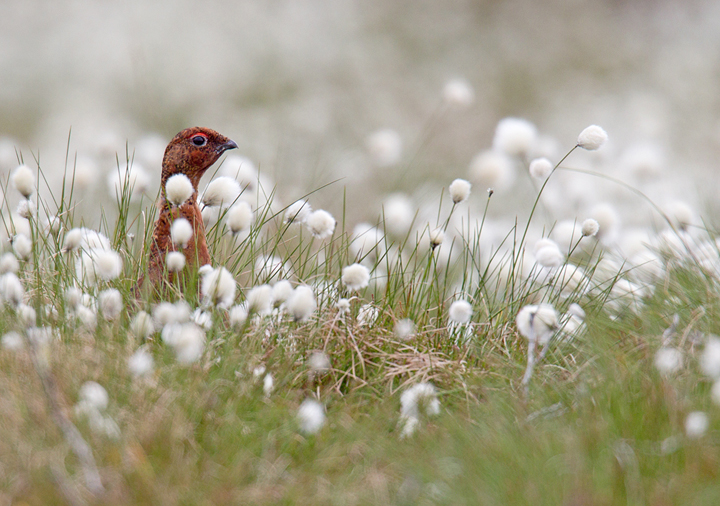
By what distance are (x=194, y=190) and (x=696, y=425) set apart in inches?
102

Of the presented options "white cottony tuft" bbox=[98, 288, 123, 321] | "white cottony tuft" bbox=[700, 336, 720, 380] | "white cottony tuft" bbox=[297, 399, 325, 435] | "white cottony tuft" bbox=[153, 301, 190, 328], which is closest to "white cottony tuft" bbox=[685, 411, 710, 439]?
"white cottony tuft" bbox=[700, 336, 720, 380]

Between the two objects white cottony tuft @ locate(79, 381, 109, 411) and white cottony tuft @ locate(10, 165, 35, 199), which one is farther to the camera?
white cottony tuft @ locate(10, 165, 35, 199)

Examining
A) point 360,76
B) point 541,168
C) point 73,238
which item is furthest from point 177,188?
point 360,76

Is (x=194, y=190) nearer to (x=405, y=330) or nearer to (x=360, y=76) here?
(x=405, y=330)

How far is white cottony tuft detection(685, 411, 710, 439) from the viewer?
2482 millimetres

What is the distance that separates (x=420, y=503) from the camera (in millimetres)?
2455

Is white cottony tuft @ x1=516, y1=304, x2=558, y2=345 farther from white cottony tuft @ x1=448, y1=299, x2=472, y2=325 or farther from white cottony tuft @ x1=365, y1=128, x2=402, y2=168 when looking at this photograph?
white cottony tuft @ x1=365, y1=128, x2=402, y2=168

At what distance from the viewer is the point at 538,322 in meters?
3.02

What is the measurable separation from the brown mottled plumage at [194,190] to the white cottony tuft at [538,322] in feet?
5.09

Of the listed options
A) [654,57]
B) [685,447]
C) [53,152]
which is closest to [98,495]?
[685,447]

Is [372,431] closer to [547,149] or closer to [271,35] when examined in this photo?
[547,149]

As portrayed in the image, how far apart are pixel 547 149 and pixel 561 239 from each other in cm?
241

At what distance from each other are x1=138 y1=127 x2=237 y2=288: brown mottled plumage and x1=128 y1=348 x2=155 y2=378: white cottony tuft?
0.87 meters

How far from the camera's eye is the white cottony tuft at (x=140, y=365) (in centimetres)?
265
